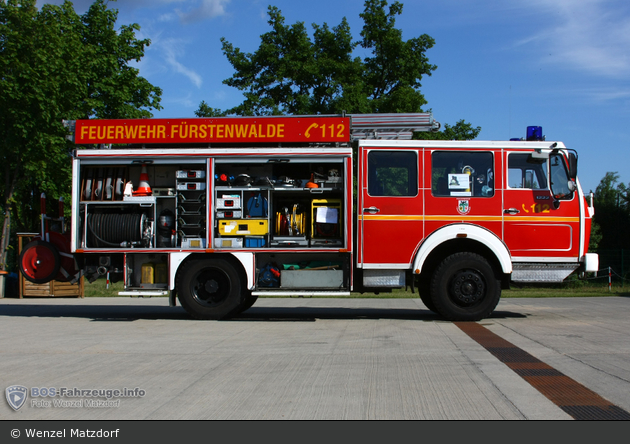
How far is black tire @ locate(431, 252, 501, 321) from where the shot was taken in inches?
372

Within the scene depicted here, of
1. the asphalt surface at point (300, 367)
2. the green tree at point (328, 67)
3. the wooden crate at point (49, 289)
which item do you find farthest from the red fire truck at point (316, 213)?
the green tree at point (328, 67)

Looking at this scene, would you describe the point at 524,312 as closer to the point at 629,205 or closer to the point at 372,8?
the point at 372,8

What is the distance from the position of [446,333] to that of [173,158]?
539cm

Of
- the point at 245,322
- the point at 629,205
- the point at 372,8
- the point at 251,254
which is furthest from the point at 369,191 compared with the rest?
the point at 629,205

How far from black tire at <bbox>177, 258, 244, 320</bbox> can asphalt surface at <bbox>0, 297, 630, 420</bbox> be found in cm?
27

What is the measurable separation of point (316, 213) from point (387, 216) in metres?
1.21

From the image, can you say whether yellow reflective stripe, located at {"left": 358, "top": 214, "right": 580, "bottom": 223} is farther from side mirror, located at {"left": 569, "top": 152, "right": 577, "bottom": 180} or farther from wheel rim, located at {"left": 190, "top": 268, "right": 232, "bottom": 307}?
wheel rim, located at {"left": 190, "top": 268, "right": 232, "bottom": 307}

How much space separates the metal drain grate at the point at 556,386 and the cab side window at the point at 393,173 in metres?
2.97

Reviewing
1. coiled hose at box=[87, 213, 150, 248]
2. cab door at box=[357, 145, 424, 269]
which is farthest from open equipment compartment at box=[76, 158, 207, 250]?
cab door at box=[357, 145, 424, 269]

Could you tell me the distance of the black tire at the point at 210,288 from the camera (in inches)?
389

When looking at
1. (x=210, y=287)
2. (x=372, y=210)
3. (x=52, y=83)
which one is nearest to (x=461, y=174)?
(x=372, y=210)

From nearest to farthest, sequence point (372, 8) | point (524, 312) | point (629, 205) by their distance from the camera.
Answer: point (524, 312) → point (372, 8) → point (629, 205)

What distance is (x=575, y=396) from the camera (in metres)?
5.03
